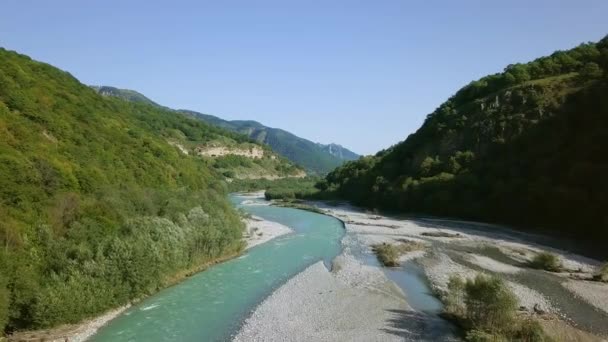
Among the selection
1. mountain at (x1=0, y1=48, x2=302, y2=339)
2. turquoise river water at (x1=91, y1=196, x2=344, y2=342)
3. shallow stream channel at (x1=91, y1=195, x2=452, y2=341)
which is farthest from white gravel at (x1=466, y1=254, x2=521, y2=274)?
mountain at (x1=0, y1=48, x2=302, y2=339)

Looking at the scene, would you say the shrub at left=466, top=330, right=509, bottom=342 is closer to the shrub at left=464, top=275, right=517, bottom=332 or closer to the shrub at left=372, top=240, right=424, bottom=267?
the shrub at left=464, top=275, right=517, bottom=332

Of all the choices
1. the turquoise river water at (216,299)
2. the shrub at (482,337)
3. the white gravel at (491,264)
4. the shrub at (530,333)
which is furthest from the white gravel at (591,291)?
the turquoise river water at (216,299)

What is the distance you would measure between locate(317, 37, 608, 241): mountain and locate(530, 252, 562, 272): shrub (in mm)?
16989

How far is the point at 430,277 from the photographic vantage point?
3772cm

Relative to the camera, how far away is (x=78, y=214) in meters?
30.3

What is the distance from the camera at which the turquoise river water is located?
2566 cm

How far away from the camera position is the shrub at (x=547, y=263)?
3825cm

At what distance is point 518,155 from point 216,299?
60.0 meters

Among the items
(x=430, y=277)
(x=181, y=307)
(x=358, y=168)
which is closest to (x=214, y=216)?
(x=181, y=307)

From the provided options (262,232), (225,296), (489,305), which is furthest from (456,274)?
(262,232)

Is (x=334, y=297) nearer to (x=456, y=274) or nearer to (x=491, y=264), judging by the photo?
(x=456, y=274)

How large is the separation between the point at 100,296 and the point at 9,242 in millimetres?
5808

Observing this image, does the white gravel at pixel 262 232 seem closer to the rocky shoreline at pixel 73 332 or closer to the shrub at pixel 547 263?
the rocky shoreline at pixel 73 332

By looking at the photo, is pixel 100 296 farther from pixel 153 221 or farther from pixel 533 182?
pixel 533 182
